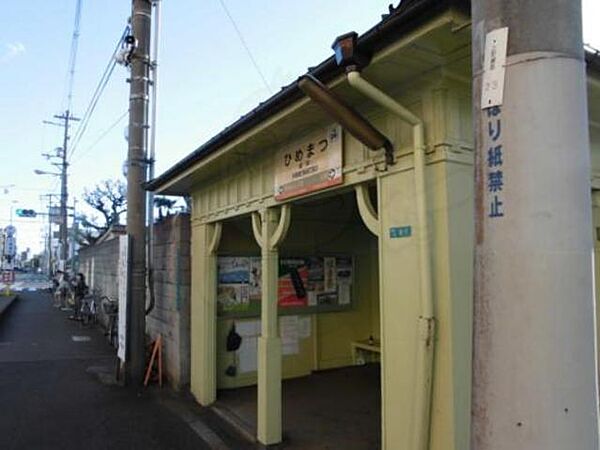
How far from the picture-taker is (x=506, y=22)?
5.01ft

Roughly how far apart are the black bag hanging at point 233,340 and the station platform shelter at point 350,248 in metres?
0.02

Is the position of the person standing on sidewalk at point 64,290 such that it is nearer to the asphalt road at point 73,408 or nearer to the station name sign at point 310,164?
the asphalt road at point 73,408

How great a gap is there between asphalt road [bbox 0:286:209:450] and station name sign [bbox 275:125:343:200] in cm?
292

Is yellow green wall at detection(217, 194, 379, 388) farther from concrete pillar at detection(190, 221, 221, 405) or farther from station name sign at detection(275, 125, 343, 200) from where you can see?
station name sign at detection(275, 125, 343, 200)

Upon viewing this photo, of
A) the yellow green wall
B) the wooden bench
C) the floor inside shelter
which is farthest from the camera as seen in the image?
the wooden bench

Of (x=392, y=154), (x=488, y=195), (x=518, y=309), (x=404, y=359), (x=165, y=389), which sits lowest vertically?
(x=165, y=389)

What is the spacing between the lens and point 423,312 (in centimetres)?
304

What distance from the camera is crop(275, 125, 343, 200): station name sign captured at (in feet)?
13.4

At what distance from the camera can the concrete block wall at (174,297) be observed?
7590 mm

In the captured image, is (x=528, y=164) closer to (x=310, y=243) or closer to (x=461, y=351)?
(x=461, y=351)

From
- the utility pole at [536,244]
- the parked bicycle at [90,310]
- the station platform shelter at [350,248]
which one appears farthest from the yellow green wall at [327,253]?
the parked bicycle at [90,310]

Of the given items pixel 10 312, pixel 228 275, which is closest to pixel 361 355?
pixel 228 275

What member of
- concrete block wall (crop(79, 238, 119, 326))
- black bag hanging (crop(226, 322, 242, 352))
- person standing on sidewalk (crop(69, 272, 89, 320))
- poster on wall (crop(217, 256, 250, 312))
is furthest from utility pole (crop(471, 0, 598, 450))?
person standing on sidewalk (crop(69, 272, 89, 320))

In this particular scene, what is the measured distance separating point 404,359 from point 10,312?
1918cm
